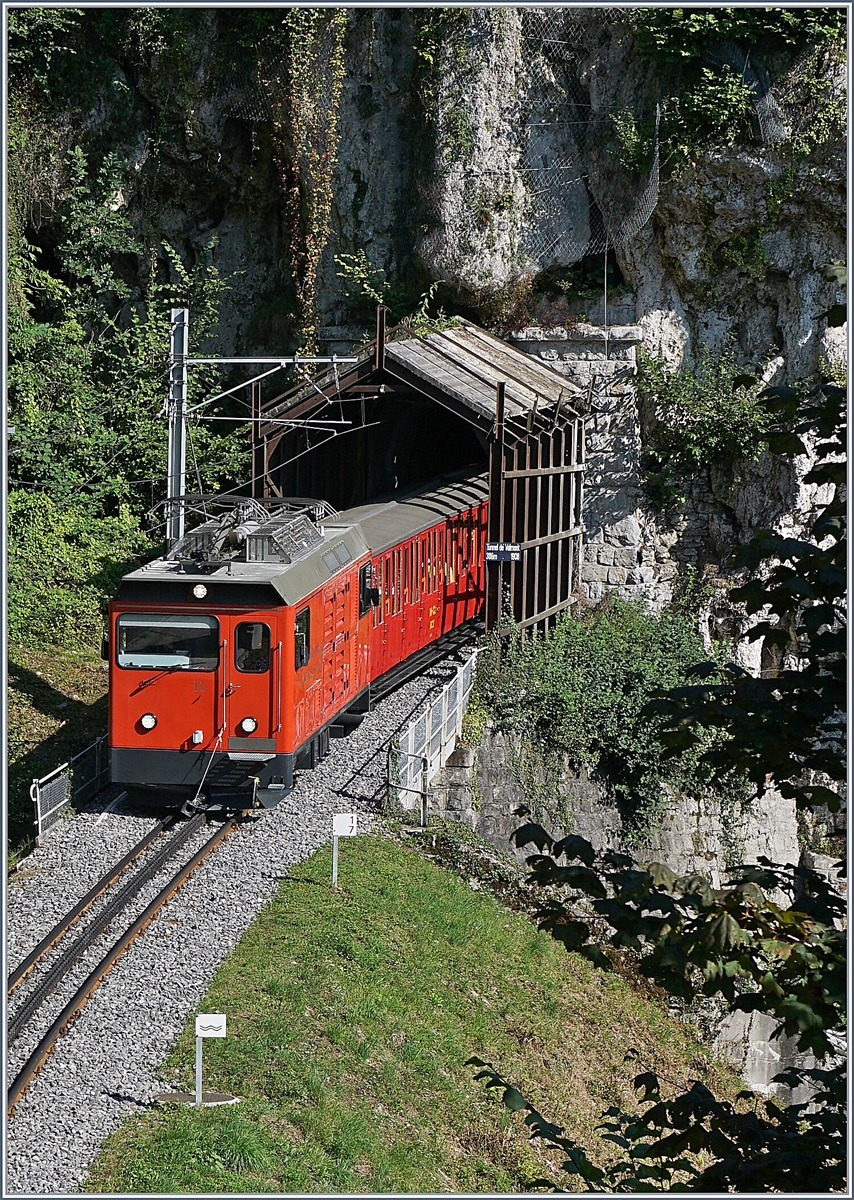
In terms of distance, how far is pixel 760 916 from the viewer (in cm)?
522

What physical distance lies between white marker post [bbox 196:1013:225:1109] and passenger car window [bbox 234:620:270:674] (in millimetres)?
4679

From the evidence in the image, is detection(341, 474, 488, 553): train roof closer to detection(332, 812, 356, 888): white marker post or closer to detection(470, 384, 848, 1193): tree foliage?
detection(332, 812, 356, 888): white marker post

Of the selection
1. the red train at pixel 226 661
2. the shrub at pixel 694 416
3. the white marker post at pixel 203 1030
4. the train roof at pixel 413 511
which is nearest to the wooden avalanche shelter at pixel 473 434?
the train roof at pixel 413 511

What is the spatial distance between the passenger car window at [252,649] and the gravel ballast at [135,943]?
192cm

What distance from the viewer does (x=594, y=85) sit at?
25.8m

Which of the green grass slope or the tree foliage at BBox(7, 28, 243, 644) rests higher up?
the tree foliage at BBox(7, 28, 243, 644)

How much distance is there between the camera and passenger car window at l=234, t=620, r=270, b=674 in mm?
13117

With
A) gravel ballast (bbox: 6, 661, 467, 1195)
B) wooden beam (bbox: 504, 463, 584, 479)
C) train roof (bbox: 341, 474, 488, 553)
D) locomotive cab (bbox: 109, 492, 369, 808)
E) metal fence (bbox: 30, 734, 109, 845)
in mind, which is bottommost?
gravel ballast (bbox: 6, 661, 467, 1195)

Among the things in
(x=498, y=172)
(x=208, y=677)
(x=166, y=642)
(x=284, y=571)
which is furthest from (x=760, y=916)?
(x=498, y=172)

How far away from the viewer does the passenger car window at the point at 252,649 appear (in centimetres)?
1312

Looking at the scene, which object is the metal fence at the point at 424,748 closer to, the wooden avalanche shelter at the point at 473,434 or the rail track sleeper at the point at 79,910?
the rail track sleeper at the point at 79,910

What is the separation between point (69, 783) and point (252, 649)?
2705 mm

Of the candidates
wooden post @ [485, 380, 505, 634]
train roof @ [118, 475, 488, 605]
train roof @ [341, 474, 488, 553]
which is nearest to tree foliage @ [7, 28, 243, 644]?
train roof @ [341, 474, 488, 553]

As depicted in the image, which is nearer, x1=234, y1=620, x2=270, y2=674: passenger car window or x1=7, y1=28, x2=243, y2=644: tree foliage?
x1=234, y1=620, x2=270, y2=674: passenger car window
